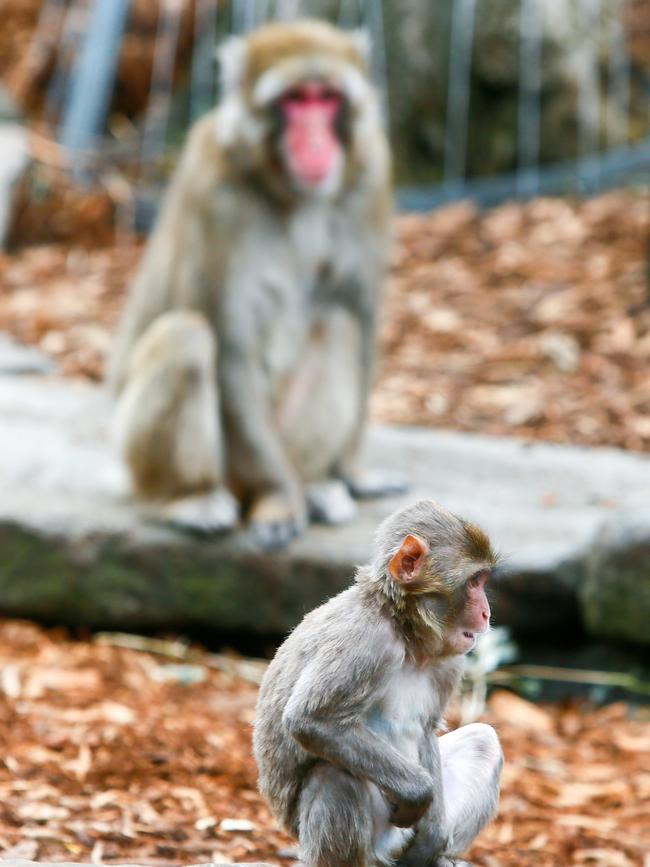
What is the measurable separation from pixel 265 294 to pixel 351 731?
4231 millimetres

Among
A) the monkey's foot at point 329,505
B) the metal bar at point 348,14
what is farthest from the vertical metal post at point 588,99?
the monkey's foot at point 329,505

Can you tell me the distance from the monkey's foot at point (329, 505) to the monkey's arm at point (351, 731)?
3956 mm

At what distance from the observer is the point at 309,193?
6.82m

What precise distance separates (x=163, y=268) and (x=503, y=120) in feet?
20.9

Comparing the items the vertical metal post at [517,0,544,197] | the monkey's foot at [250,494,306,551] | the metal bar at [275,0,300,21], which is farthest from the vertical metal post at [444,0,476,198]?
the monkey's foot at [250,494,306,551]

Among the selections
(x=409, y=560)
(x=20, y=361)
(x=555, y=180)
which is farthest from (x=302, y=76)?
(x=555, y=180)

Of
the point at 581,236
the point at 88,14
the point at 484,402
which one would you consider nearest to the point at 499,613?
the point at 484,402

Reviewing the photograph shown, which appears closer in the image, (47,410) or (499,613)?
(499,613)

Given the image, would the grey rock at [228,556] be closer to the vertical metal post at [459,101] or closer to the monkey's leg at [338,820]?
the monkey's leg at [338,820]

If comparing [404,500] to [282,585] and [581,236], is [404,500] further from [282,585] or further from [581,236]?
[581,236]

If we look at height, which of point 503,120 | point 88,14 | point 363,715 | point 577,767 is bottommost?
point 577,767

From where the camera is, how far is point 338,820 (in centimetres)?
310

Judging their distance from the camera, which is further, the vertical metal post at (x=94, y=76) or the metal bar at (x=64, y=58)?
the metal bar at (x=64, y=58)

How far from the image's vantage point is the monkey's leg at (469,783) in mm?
3316
